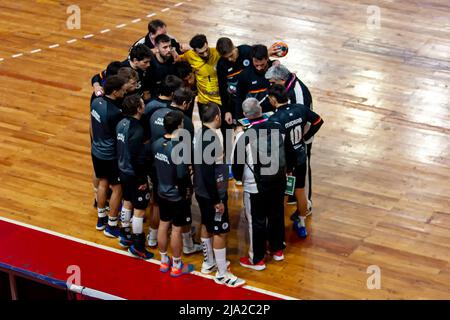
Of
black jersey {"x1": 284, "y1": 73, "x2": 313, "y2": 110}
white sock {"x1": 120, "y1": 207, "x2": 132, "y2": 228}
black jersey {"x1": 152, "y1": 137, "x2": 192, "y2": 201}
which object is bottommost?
white sock {"x1": 120, "y1": 207, "x2": 132, "y2": 228}

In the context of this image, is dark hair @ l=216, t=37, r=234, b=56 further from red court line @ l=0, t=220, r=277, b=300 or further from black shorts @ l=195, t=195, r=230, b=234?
red court line @ l=0, t=220, r=277, b=300

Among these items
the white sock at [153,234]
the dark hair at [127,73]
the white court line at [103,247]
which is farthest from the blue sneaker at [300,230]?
the dark hair at [127,73]

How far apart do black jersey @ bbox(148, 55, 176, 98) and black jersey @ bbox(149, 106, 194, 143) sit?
85cm

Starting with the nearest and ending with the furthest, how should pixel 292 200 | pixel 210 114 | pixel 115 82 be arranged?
pixel 210 114 < pixel 115 82 < pixel 292 200

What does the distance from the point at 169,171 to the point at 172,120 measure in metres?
0.52

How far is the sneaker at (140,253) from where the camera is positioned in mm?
9292

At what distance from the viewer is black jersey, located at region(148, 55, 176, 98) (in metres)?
9.80

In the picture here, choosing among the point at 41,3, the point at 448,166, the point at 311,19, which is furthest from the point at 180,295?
the point at 41,3

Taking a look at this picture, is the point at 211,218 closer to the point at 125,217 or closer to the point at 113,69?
the point at 125,217

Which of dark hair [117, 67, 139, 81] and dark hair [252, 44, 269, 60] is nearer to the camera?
dark hair [117, 67, 139, 81]

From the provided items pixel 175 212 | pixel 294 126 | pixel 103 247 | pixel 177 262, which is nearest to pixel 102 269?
pixel 103 247

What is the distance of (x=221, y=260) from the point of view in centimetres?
885

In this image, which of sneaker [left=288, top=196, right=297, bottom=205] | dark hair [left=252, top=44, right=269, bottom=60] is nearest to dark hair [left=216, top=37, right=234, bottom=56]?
dark hair [left=252, top=44, right=269, bottom=60]
